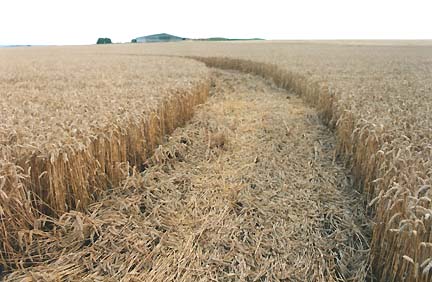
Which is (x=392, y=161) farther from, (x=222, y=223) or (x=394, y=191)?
(x=222, y=223)

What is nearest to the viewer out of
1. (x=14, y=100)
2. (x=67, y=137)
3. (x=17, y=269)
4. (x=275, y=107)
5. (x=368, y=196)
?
(x=17, y=269)

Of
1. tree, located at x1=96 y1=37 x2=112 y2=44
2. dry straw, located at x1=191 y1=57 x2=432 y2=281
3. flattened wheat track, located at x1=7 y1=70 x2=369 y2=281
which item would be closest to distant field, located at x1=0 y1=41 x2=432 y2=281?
dry straw, located at x1=191 y1=57 x2=432 y2=281

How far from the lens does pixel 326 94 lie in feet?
24.5

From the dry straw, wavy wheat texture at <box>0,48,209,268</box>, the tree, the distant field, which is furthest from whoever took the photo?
the tree

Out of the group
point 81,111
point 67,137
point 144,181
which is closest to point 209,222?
point 144,181

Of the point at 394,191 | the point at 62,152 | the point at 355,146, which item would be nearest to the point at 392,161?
the point at 394,191

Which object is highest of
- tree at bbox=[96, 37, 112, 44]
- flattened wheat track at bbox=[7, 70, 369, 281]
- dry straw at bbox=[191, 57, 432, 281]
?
tree at bbox=[96, 37, 112, 44]

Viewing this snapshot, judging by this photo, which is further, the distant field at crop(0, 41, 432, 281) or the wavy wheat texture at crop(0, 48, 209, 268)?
the wavy wheat texture at crop(0, 48, 209, 268)

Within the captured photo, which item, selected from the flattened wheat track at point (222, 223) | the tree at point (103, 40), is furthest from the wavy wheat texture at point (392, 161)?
the tree at point (103, 40)

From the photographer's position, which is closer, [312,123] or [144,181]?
[144,181]

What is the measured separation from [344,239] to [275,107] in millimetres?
5774

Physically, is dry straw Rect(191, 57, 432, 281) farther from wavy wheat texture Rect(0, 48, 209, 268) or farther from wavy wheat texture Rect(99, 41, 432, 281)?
wavy wheat texture Rect(0, 48, 209, 268)

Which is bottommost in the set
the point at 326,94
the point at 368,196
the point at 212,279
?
the point at 212,279

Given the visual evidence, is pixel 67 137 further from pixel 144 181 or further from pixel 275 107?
pixel 275 107
